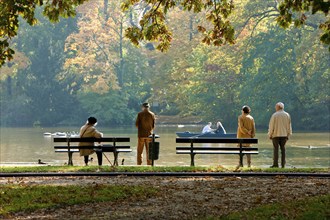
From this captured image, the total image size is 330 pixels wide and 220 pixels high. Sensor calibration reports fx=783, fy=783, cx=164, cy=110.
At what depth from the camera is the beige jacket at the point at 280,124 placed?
19469 mm

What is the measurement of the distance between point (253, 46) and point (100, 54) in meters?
20.6

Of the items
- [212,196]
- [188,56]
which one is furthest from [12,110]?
[212,196]

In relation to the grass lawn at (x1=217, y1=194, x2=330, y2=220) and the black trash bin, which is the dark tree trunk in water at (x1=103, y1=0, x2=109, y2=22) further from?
the grass lawn at (x1=217, y1=194, x2=330, y2=220)

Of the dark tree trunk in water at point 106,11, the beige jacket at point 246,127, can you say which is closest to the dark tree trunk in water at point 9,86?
the dark tree trunk in water at point 106,11

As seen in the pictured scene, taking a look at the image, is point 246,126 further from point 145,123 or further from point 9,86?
point 9,86

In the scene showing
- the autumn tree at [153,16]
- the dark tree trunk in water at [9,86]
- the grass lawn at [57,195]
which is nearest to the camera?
the grass lawn at [57,195]

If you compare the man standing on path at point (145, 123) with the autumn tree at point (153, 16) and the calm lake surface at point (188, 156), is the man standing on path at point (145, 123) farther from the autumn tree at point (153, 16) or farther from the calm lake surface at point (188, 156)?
the calm lake surface at point (188, 156)

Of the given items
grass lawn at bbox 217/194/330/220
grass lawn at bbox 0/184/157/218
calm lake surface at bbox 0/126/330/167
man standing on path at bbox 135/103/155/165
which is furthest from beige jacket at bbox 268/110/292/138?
grass lawn at bbox 217/194/330/220

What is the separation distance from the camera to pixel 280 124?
19.6 m

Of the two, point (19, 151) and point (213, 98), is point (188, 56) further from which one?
point (19, 151)

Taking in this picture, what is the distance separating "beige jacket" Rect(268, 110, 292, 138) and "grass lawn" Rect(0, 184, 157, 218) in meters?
5.94

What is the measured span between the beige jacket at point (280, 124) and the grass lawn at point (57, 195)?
5942 millimetres

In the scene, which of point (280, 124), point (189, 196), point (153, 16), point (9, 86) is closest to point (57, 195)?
point (189, 196)

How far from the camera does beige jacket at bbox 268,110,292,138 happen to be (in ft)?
63.9
